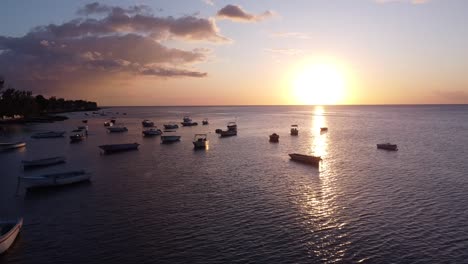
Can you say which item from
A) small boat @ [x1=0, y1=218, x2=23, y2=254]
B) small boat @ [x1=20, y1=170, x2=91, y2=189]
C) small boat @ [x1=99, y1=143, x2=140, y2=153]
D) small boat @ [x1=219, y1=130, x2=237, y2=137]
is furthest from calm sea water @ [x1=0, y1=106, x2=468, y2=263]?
small boat @ [x1=219, y1=130, x2=237, y2=137]

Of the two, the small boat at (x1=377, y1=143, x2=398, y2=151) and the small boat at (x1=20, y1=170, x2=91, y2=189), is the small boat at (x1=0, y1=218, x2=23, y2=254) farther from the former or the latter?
the small boat at (x1=377, y1=143, x2=398, y2=151)

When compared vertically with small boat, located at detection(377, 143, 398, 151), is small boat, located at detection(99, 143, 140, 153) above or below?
above

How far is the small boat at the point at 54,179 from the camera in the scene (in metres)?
46.1

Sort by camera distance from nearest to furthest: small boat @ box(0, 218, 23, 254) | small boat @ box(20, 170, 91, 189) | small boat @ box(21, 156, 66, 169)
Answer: small boat @ box(0, 218, 23, 254), small boat @ box(20, 170, 91, 189), small boat @ box(21, 156, 66, 169)

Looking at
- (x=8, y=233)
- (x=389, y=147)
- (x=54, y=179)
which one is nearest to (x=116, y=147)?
(x=54, y=179)

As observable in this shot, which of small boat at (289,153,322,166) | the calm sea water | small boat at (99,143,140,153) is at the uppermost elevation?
small boat at (99,143,140,153)

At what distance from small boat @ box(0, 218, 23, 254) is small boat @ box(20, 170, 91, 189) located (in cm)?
1751

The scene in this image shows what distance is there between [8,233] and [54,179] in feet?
70.3

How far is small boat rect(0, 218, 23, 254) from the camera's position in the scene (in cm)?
2681

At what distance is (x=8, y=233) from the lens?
27.4 meters

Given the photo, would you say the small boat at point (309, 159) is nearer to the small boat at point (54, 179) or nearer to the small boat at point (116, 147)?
the small boat at point (54, 179)

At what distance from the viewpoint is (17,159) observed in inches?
2862

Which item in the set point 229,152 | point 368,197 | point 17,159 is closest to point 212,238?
point 368,197

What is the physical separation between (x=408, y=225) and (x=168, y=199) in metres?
24.3
